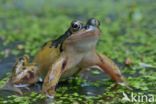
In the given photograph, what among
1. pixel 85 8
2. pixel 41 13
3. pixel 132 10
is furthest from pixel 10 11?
pixel 132 10

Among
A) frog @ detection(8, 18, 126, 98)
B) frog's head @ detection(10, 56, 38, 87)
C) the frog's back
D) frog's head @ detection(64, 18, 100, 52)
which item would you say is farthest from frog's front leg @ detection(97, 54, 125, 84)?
frog's head @ detection(10, 56, 38, 87)

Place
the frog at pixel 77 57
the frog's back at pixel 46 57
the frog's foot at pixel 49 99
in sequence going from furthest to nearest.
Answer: the frog's back at pixel 46 57, the frog at pixel 77 57, the frog's foot at pixel 49 99

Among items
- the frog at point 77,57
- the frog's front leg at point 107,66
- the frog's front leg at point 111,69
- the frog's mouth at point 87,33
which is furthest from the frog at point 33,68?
the frog's front leg at point 111,69

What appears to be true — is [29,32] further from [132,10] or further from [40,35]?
[132,10]

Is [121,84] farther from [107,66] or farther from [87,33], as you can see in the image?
[87,33]

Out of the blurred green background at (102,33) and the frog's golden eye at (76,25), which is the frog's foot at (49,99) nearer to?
the blurred green background at (102,33)

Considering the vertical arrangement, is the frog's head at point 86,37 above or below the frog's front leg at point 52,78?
above

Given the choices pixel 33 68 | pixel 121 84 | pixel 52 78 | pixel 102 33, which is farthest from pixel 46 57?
pixel 102 33
